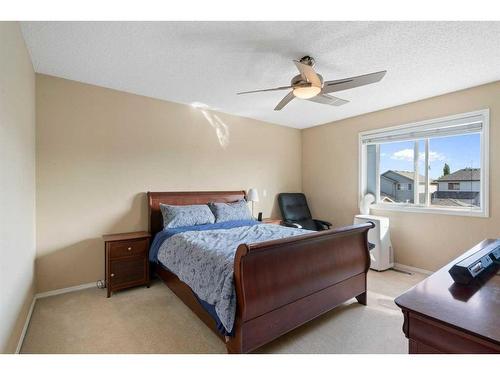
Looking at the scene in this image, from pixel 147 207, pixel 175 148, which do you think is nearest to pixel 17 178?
pixel 147 207

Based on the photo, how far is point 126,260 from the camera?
2.91 metres

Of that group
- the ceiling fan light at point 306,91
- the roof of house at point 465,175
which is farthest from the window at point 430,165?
the ceiling fan light at point 306,91

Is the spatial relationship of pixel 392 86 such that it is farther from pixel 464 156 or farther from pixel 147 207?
pixel 147 207

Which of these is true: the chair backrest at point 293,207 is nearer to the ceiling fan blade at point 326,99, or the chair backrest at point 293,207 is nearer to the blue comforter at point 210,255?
the blue comforter at point 210,255

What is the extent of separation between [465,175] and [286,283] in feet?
9.94

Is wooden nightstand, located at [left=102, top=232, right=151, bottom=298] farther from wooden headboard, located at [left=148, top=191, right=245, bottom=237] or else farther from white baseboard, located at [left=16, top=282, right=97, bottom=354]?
white baseboard, located at [left=16, top=282, right=97, bottom=354]

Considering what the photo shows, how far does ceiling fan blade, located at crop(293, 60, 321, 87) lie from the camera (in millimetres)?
1928

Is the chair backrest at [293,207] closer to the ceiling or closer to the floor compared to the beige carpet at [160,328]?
closer to the ceiling

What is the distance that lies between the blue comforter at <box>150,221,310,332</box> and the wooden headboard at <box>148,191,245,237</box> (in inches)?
14.1

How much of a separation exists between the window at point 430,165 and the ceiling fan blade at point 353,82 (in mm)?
1944

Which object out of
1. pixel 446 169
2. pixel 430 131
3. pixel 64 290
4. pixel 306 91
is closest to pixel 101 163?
pixel 64 290

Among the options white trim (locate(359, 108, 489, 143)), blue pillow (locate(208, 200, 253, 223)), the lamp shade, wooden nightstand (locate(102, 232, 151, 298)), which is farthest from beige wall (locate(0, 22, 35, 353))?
white trim (locate(359, 108, 489, 143))

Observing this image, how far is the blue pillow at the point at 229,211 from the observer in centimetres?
360

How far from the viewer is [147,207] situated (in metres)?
3.40
